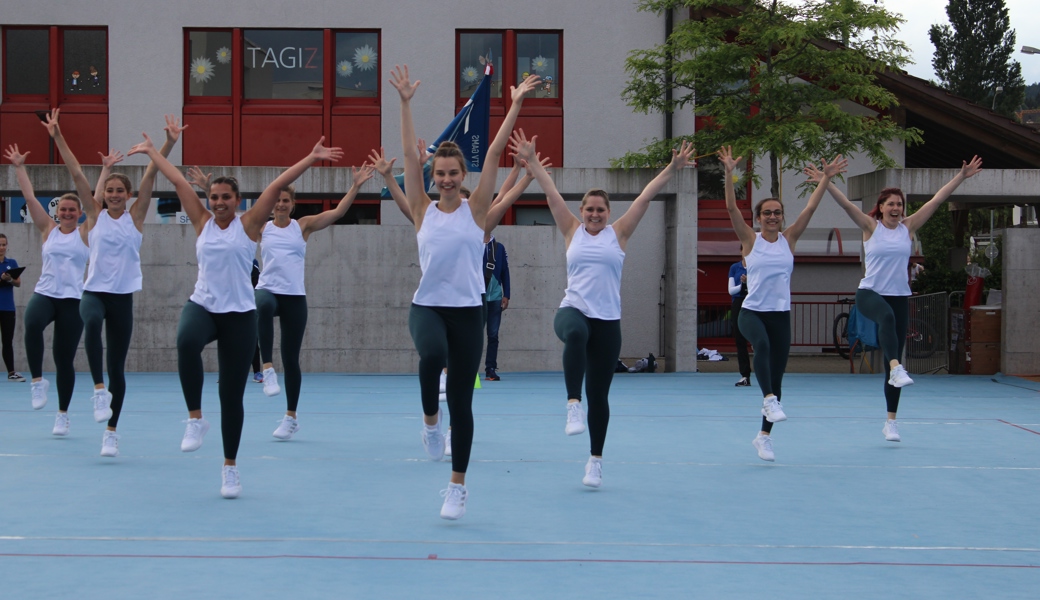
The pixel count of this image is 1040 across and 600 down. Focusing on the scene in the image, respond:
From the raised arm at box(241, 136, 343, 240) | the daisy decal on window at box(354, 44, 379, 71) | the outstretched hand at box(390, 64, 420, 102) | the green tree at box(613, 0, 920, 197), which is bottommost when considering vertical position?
the raised arm at box(241, 136, 343, 240)

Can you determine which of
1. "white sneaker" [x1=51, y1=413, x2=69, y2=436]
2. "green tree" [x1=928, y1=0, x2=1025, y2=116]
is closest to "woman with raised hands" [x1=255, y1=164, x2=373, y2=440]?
"white sneaker" [x1=51, y1=413, x2=69, y2=436]

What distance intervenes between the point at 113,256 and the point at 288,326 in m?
1.50

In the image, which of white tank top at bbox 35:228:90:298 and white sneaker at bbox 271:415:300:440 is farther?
white tank top at bbox 35:228:90:298

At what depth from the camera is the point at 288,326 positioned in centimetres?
898

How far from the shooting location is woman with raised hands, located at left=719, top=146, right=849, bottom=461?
8273 mm

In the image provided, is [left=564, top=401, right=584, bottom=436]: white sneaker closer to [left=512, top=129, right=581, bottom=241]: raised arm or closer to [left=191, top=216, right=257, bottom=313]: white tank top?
[left=512, top=129, right=581, bottom=241]: raised arm

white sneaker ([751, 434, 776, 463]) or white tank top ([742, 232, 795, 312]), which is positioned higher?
white tank top ([742, 232, 795, 312])

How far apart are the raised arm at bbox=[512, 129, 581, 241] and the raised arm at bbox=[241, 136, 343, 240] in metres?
1.17

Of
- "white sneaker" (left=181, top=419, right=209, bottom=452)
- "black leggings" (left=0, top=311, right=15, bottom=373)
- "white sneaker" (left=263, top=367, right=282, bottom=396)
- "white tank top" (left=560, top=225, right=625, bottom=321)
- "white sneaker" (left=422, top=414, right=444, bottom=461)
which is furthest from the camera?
"black leggings" (left=0, top=311, right=15, bottom=373)

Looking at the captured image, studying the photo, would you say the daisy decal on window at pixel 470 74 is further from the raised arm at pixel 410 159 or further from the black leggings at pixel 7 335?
the raised arm at pixel 410 159

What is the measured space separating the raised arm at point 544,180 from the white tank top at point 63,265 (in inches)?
172

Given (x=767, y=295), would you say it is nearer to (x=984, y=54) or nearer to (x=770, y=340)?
(x=770, y=340)

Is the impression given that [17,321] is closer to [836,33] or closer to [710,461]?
[710,461]

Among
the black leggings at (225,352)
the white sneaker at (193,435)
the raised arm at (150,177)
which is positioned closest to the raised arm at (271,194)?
the black leggings at (225,352)
